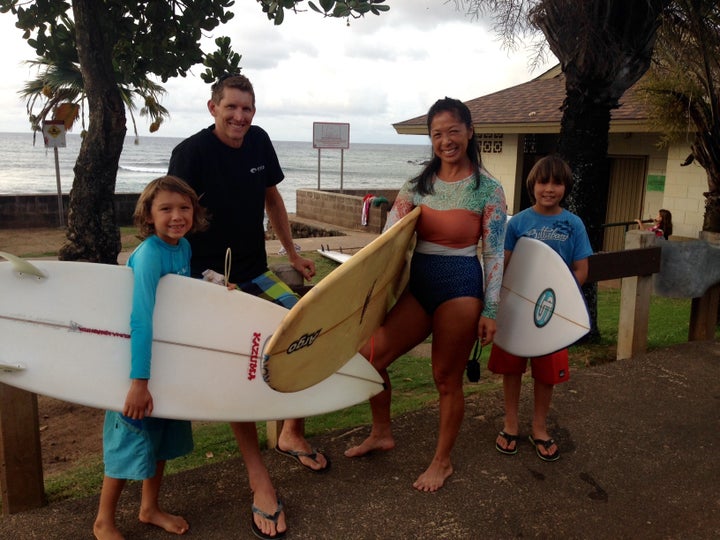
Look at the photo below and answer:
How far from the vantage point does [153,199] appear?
2.24 m

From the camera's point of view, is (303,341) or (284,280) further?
(284,280)

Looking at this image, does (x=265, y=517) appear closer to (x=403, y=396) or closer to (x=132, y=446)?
(x=132, y=446)

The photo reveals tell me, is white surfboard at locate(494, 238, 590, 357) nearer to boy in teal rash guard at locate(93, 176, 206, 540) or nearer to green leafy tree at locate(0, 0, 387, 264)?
boy in teal rash guard at locate(93, 176, 206, 540)

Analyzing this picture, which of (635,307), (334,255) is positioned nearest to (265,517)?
(635,307)

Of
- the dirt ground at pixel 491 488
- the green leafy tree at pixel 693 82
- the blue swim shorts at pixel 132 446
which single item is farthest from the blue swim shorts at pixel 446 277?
the green leafy tree at pixel 693 82

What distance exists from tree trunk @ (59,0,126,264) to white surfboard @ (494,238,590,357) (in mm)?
4563

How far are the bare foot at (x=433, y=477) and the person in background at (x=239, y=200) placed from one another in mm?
450

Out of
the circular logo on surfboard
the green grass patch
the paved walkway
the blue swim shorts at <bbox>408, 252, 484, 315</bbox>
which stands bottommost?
the green grass patch

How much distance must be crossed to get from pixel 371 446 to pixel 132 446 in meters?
1.18

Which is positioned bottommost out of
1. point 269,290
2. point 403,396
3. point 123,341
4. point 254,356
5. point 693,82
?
point 403,396

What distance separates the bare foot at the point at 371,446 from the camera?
117 inches

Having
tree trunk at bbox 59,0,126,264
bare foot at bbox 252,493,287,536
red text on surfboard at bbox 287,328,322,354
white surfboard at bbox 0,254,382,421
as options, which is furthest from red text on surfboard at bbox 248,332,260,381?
tree trunk at bbox 59,0,126,264

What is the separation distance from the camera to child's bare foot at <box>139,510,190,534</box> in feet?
7.80

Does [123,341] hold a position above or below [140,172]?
above
